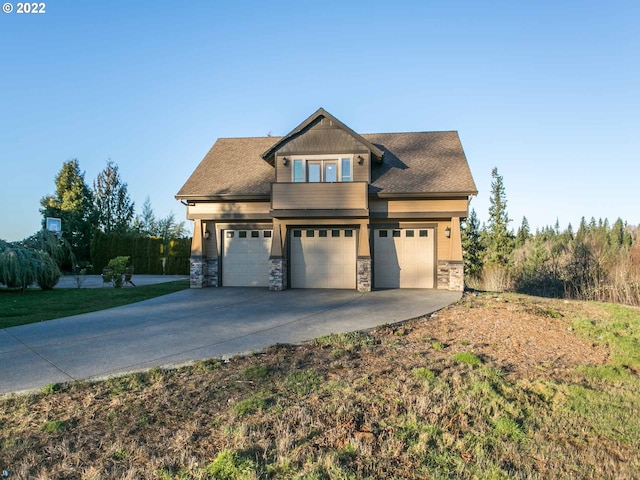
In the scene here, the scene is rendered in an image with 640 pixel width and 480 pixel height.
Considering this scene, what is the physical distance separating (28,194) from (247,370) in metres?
33.2

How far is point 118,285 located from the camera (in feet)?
51.7

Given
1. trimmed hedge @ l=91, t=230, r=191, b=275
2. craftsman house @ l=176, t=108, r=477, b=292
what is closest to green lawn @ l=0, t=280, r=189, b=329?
craftsman house @ l=176, t=108, r=477, b=292

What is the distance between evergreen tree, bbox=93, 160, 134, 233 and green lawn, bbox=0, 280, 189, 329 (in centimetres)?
2341

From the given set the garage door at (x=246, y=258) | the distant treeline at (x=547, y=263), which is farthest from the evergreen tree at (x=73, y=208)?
the distant treeline at (x=547, y=263)

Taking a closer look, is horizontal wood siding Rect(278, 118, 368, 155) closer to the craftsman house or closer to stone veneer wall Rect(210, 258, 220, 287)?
the craftsman house

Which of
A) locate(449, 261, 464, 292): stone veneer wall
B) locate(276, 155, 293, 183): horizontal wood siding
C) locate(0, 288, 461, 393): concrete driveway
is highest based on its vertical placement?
locate(276, 155, 293, 183): horizontal wood siding

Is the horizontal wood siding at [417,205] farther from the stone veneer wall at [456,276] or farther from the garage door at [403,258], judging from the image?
the stone veneer wall at [456,276]

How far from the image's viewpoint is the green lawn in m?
9.04

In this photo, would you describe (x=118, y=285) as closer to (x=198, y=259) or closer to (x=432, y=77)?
(x=198, y=259)

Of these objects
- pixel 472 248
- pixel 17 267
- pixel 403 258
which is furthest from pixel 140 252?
pixel 472 248

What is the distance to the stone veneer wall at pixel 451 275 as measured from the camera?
13328 mm

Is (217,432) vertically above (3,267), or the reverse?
(3,267)

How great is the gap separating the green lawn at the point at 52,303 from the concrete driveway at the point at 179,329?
0.72 meters

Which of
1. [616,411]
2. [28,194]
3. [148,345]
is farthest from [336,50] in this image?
[28,194]
